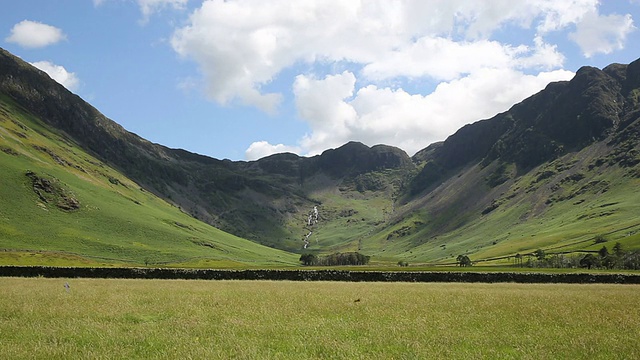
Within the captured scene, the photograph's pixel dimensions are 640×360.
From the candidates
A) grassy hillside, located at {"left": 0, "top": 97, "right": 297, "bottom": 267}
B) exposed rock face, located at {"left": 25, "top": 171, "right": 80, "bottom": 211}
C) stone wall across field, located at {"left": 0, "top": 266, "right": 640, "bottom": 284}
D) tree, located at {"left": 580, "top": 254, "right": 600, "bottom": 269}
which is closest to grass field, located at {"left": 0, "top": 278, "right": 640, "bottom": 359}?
stone wall across field, located at {"left": 0, "top": 266, "right": 640, "bottom": 284}

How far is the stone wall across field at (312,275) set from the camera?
188 feet

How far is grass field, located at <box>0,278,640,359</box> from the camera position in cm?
1523

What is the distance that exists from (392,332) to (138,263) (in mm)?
145385

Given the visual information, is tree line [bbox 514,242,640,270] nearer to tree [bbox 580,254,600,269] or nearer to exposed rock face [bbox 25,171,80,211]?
tree [bbox 580,254,600,269]

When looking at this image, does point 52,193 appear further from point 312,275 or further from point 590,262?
point 590,262

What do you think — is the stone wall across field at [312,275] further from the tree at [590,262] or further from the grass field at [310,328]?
the tree at [590,262]

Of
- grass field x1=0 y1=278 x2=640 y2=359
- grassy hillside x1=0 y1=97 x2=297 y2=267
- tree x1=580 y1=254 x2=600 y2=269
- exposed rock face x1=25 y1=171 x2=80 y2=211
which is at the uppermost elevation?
tree x1=580 y1=254 x2=600 y2=269

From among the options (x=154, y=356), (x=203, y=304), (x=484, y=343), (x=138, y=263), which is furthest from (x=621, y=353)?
(x=138, y=263)

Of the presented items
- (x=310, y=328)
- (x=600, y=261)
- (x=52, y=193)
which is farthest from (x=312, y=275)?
(x=52, y=193)

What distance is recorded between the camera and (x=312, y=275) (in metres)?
60.0

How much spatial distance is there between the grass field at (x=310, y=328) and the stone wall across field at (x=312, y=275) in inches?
1135

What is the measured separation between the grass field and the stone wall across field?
28.8 m

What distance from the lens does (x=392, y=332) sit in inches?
734

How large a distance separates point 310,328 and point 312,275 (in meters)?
41.1
